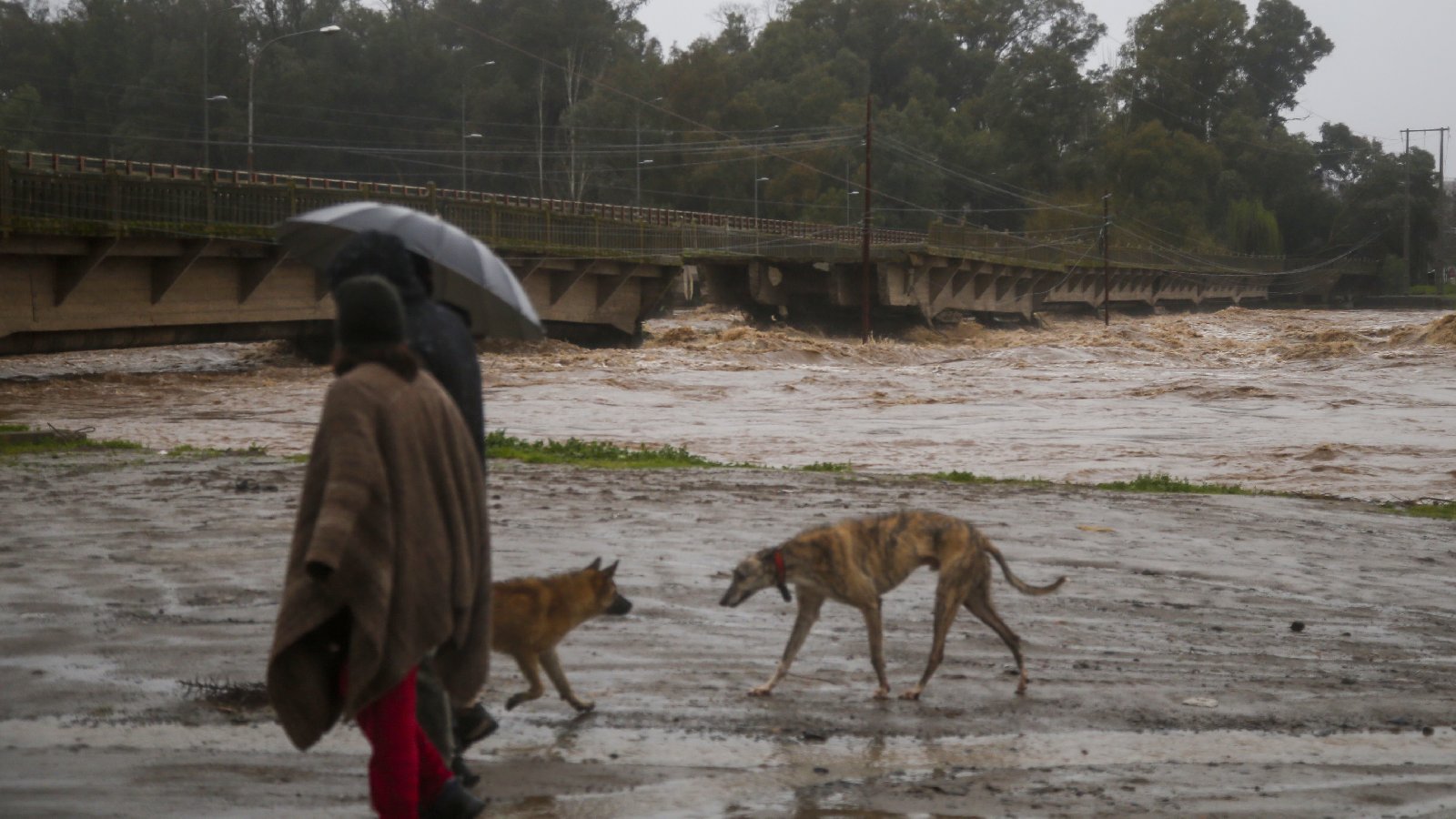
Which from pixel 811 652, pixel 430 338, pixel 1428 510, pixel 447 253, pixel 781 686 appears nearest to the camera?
pixel 430 338

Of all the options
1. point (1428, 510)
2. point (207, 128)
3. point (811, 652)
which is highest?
point (207, 128)

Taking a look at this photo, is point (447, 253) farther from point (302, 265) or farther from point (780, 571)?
point (302, 265)

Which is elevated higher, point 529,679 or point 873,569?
point 873,569

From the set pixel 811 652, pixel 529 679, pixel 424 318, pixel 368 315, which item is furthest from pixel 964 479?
pixel 368 315

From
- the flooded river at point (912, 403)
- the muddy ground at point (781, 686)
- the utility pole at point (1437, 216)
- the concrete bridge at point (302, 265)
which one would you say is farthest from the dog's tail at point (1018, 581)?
the utility pole at point (1437, 216)

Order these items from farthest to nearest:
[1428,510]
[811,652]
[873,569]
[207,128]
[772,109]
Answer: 1. [772,109]
2. [207,128]
3. [1428,510]
4. [811,652]
5. [873,569]

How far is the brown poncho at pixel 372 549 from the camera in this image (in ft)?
13.6

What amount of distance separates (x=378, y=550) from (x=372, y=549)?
2cm

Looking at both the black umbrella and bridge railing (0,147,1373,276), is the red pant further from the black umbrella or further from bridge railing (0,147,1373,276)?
bridge railing (0,147,1373,276)

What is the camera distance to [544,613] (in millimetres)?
6148

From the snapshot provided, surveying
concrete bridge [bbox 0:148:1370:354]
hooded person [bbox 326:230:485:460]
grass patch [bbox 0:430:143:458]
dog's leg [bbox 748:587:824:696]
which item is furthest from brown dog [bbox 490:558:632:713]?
concrete bridge [bbox 0:148:1370:354]

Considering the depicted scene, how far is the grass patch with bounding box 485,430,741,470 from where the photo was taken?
1647cm

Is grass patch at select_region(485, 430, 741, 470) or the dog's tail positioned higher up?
the dog's tail

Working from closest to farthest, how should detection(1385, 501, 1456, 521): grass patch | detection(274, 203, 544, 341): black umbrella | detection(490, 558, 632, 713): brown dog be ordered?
detection(274, 203, 544, 341): black umbrella → detection(490, 558, 632, 713): brown dog → detection(1385, 501, 1456, 521): grass patch
